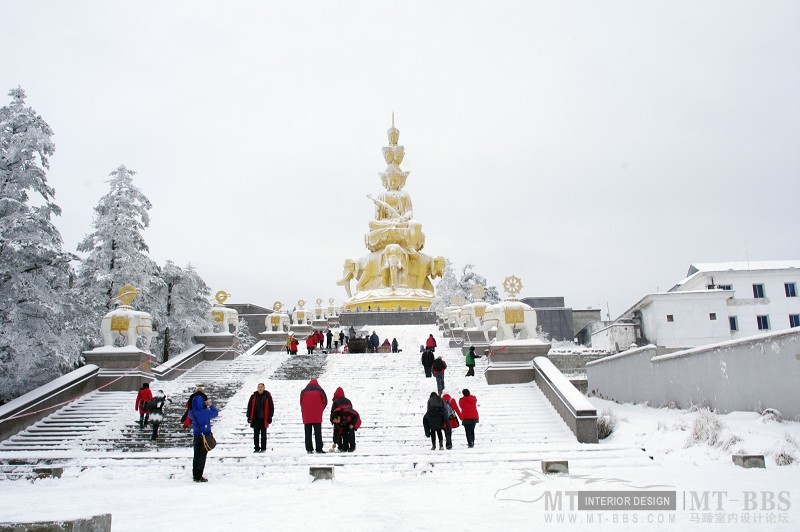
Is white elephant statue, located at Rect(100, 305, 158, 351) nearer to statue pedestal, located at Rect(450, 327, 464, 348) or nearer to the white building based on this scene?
statue pedestal, located at Rect(450, 327, 464, 348)

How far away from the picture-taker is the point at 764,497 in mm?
5637

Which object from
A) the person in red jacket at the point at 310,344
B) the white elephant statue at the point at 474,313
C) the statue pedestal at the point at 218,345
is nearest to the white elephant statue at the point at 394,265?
the white elephant statue at the point at 474,313

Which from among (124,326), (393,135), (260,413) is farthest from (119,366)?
(393,135)

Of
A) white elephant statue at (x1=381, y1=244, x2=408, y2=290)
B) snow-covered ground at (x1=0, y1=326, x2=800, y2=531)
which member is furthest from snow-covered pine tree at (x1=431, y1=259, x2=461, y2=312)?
snow-covered ground at (x1=0, y1=326, x2=800, y2=531)

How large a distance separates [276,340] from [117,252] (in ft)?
23.2

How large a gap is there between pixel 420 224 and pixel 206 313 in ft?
58.0

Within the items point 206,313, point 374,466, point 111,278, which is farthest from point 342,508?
point 206,313

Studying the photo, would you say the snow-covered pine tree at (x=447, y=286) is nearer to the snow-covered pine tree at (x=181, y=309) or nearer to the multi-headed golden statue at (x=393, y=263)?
the multi-headed golden statue at (x=393, y=263)

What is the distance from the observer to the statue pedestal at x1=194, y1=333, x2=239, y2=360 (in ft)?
69.3

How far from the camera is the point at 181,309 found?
27734 mm

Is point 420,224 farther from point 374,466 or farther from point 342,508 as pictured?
point 342,508

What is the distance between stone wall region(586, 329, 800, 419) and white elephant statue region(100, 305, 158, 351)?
12785mm

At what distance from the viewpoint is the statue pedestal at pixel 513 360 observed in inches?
615

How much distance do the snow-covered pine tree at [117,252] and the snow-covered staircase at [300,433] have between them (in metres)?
6.27
